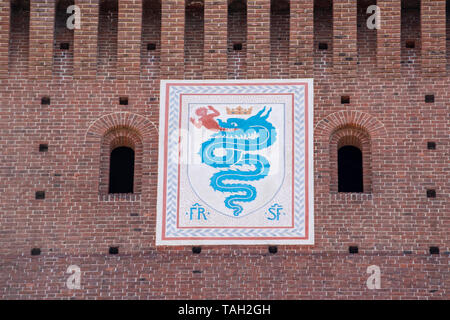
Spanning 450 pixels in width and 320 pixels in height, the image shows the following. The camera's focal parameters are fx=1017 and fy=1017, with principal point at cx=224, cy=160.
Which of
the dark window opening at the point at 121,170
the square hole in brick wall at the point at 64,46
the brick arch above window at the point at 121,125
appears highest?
the square hole in brick wall at the point at 64,46

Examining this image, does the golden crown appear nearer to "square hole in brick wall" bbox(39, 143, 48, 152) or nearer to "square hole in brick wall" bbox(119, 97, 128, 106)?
"square hole in brick wall" bbox(119, 97, 128, 106)

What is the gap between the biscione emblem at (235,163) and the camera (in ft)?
70.5

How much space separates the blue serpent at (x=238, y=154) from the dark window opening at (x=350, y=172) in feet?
5.79

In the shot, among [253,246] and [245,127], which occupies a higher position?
[245,127]

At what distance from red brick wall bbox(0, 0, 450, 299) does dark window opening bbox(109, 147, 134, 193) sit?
548 mm

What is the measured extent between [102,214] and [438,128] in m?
7.49

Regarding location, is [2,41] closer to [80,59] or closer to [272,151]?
[80,59]

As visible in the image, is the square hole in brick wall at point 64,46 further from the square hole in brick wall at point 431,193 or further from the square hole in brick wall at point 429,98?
the square hole in brick wall at point 431,193

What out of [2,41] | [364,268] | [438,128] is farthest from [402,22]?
[2,41]

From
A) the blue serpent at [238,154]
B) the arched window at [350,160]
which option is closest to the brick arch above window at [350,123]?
the arched window at [350,160]

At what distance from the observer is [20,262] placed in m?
21.4

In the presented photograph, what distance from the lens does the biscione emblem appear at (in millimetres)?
21500

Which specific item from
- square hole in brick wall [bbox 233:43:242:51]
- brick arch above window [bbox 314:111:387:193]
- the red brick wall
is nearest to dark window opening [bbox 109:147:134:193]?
the red brick wall

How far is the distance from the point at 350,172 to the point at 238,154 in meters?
2.59
